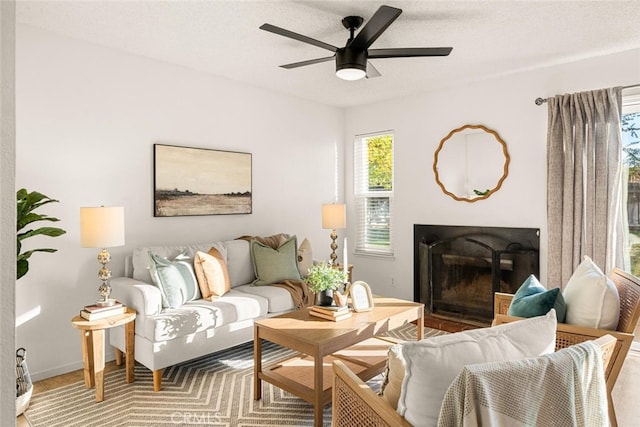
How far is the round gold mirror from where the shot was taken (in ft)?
14.3

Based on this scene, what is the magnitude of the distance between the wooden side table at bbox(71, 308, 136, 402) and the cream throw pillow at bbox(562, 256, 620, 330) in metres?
2.82

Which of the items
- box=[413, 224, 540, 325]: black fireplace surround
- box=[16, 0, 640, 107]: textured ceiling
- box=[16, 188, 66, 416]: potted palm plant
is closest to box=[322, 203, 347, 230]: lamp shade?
box=[413, 224, 540, 325]: black fireplace surround

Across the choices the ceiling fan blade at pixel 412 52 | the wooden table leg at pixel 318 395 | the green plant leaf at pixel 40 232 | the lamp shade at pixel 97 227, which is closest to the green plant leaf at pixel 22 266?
the green plant leaf at pixel 40 232

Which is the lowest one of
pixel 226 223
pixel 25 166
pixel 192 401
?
pixel 192 401

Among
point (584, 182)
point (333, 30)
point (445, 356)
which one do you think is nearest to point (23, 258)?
point (445, 356)

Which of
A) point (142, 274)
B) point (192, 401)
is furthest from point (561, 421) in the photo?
point (142, 274)

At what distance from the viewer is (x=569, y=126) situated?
12.5 ft

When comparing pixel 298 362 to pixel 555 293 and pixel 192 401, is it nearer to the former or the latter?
pixel 192 401

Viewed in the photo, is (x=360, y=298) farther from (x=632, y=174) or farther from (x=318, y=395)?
(x=632, y=174)

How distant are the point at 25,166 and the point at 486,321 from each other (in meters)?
4.39

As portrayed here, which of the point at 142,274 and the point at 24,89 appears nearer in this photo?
the point at 24,89

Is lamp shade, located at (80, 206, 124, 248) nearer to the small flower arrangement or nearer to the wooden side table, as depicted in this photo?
the wooden side table

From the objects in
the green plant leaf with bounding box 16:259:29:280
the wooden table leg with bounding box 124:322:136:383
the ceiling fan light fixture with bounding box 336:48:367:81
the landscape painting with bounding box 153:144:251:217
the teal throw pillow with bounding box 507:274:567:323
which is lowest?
the wooden table leg with bounding box 124:322:136:383

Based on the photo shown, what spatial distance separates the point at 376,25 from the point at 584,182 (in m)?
2.58
